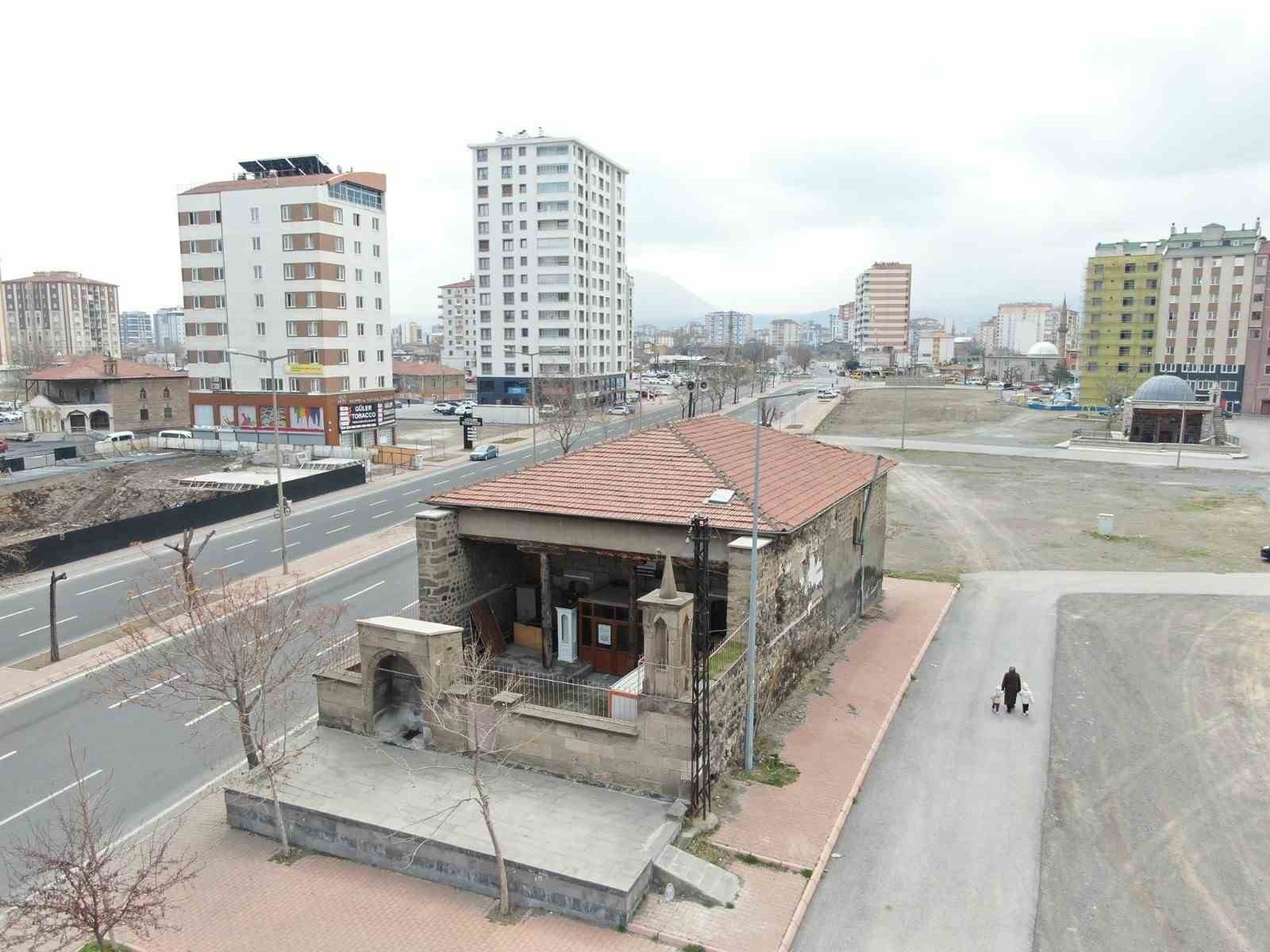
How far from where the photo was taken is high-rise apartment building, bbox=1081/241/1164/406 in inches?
4094

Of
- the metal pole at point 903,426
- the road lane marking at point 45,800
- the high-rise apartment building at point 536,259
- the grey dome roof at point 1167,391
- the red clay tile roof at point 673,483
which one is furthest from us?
the high-rise apartment building at point 536,259

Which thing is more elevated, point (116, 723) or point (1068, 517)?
point (1068, 517)

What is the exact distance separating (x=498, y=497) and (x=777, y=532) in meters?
7.36

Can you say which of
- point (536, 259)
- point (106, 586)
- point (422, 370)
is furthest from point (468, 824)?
point (422, 370)

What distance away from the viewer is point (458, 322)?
194875 mm

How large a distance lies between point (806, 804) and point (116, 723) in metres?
16.5

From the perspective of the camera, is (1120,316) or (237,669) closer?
(237,669)

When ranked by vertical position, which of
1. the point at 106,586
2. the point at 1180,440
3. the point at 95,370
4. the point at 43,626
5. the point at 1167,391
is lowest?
the point at 43,626

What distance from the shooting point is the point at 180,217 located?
6875 centimetres

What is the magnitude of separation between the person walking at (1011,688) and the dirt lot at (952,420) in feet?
200

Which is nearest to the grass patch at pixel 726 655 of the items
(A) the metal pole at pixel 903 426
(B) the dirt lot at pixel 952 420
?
(A) the metal pole at pixel 903 426

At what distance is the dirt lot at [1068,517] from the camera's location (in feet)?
118

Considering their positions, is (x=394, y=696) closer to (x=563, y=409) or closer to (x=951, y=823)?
(x=951, y=823)

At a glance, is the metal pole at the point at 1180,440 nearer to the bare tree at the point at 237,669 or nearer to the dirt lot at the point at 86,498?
the bare tree at the point at 237,669
